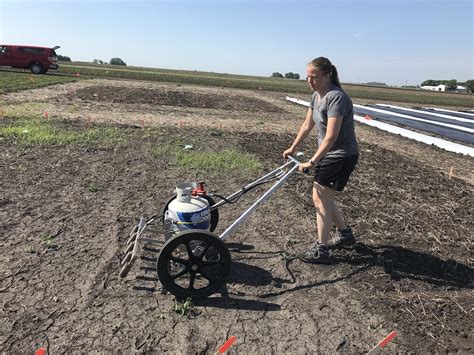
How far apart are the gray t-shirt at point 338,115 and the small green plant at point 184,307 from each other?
197 cm

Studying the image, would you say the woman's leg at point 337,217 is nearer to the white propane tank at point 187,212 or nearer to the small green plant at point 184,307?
the white propane tank at point 187,212

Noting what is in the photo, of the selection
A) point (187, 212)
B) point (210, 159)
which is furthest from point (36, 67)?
point (187, 212)

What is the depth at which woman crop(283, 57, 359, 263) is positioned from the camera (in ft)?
11.4

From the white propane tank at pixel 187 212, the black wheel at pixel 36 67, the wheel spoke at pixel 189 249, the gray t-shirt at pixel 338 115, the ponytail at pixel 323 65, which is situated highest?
the ponytail at pixel 323 65

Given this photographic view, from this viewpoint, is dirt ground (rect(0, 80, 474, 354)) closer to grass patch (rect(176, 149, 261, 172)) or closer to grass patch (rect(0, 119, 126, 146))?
grass patch (rect(176, 149, 261, 172))

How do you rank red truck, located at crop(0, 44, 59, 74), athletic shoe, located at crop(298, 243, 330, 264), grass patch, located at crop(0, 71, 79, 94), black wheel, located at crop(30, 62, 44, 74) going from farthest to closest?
black wheel, located at crop(30, 62, 44, 74), red truck, located at crop(0, 44, 59, 74), grass patch, located at crop(0, 71, 79, 94), athletic shoe, located at crop(298, 243, 330, 264)

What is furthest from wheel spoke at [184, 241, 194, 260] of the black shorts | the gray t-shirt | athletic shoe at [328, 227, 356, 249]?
athletic shoe at [328, 227, 356, 249]

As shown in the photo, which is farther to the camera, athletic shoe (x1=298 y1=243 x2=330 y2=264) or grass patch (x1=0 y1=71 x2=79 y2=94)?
grass patch (x1=0 y1=71 x2=79 y2=94)

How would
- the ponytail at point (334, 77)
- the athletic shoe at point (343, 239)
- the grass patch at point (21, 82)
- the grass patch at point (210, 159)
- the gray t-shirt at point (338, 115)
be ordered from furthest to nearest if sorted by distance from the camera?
the grass patch at point (21, 82) < the grass patch at point (210, 159) < the athletic shoe at point (343, 239) < the ponytail at point (334, 77) < the gray t-shirt at point (338, 115)

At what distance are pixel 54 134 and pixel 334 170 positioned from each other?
290 inches

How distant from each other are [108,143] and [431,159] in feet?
25.7

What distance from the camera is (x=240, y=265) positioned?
4.01 metres

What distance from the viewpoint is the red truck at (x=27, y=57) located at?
2869cm

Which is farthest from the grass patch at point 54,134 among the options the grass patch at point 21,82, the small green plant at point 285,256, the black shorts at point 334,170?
the grass patch at point 21,82
